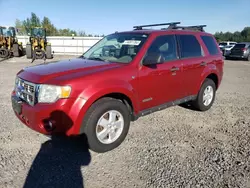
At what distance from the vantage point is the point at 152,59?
352 centimetres

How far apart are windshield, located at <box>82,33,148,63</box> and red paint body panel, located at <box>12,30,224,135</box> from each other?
0.52ft

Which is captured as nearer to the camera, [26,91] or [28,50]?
[26,91]

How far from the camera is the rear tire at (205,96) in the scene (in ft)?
16.2

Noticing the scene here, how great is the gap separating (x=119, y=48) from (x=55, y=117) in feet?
6.09

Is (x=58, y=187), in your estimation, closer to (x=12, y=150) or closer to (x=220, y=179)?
(x=12, y=150)

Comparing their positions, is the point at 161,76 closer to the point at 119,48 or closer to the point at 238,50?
the point at 119,48

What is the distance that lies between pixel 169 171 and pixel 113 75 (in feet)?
5.10

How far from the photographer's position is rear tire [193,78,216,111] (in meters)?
4.94

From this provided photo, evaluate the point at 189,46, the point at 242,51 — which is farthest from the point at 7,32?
the point at 242,51

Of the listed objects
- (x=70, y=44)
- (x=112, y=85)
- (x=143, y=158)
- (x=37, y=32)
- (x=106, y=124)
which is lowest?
(x=143, y=158)

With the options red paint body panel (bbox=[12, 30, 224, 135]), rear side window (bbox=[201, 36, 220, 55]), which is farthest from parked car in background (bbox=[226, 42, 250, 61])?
red paint body panel (bbox=[12, 30, 224, 135])

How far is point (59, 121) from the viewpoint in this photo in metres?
2.87

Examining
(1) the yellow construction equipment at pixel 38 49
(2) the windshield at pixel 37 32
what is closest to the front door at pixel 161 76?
(1) the yellow construction equipment at pixel 38 49

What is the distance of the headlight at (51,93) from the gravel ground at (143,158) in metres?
0.88
